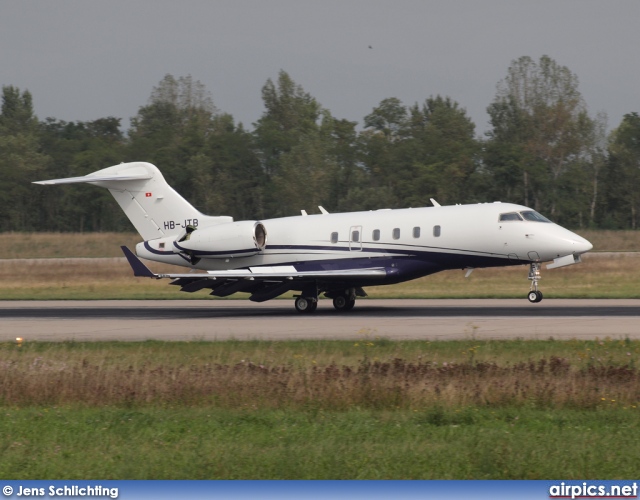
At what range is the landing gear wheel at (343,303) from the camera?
28.6 m

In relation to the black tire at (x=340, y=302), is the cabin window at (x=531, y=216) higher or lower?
higher

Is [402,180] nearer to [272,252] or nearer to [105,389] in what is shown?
[272,252]

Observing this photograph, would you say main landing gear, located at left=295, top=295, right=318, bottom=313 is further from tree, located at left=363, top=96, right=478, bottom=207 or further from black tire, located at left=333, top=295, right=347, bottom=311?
tree, located at left=363, top=96, right=478, bottom=207

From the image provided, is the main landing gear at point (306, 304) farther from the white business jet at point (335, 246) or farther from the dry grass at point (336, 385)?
the dry grass at point (336, 385)

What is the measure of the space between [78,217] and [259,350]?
2564 inches

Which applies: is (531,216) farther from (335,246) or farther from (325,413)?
(325,413)

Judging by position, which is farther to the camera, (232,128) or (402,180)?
(232,128)

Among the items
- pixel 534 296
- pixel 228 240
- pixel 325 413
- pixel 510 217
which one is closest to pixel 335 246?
pixel 228 240

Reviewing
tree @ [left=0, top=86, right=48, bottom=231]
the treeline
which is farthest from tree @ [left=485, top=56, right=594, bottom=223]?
tree @ [left=0, top=86, right=48, bottom=231]

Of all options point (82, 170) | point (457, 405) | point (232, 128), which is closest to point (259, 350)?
point (457, 405)

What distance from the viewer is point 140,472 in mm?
9078

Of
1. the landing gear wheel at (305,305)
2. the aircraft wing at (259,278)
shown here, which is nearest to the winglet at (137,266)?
the aircraft wing at (259,278)

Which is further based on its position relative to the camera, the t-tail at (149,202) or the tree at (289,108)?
the tree at (289,108)

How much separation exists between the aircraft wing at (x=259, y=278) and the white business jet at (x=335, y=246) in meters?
0.03
